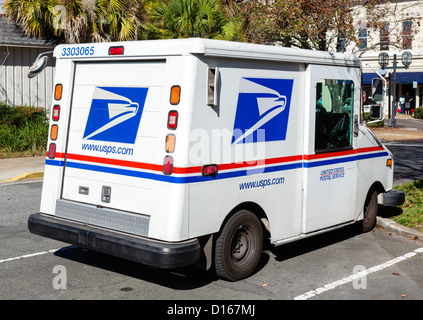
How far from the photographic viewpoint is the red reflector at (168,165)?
5587 millimetres

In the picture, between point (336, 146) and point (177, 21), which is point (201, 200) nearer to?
point (336, 146)

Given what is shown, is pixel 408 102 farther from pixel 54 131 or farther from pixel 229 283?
pixel 54 131

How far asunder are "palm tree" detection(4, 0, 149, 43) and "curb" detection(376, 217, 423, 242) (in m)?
11.1

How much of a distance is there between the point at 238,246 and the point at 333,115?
2.22 metres

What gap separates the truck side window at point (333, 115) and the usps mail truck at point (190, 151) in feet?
0.09

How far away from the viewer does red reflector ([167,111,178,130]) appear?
5590 millimetres

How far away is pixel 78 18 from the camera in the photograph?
56.3 feet

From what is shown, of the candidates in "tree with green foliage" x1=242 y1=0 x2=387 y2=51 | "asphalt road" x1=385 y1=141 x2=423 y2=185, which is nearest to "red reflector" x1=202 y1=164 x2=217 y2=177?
"asphalt road" x1=385 y1=141 x2=423 y2=185

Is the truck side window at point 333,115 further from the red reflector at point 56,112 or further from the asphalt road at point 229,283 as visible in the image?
the red reflector at point 56,112

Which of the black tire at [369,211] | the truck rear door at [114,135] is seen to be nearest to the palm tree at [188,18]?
the black tire at [369,211]

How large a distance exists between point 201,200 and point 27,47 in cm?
1395

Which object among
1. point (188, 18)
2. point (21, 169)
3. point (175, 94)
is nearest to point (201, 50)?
point (175, 94)

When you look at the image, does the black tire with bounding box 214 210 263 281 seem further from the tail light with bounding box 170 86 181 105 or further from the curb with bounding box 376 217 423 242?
the curb with bounding box 376 217 423 242

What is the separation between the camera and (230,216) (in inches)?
241
